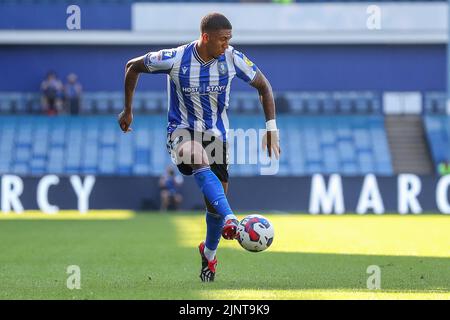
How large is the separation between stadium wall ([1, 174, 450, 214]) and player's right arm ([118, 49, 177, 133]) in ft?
64.7

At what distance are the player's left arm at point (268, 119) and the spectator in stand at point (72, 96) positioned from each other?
86.0 ft

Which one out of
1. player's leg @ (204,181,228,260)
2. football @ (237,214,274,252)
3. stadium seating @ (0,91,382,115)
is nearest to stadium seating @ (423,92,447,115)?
stadium seating @ (0,91,382,115)

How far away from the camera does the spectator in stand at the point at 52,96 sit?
35688mm

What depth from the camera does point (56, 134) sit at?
35562 millimetres

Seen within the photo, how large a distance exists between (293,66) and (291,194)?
35.2ft

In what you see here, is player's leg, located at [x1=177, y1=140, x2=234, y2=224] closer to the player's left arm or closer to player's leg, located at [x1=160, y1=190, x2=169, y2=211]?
the player's left arm

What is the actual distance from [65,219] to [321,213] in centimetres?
734

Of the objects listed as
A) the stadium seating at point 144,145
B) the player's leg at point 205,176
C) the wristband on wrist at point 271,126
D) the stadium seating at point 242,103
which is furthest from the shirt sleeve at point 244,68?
the stadium seating at point 242,103

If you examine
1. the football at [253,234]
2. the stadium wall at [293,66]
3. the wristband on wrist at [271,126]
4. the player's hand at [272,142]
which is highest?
the stadium wall at [293,66]

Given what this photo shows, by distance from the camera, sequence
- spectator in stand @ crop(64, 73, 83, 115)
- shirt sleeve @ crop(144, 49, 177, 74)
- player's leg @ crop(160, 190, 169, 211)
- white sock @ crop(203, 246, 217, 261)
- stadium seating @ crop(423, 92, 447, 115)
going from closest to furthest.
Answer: shirt sleeve @ crop(144, 49, 177, 74) < white sock @ crop(203, 246, 217, 261) < player's leg @ crop(160, 190, 169, 211) < spectator in stand @ crop(64, 73, 83, 115) < stadium seating @ crop(423, 92, 447, 115)

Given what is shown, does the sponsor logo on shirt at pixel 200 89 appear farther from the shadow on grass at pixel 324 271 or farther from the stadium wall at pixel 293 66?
the stadium wall at pixel 293 66

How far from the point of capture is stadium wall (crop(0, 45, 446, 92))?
129 ft

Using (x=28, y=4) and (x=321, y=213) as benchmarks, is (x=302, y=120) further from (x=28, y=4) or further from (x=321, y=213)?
(x=28, y=4)
